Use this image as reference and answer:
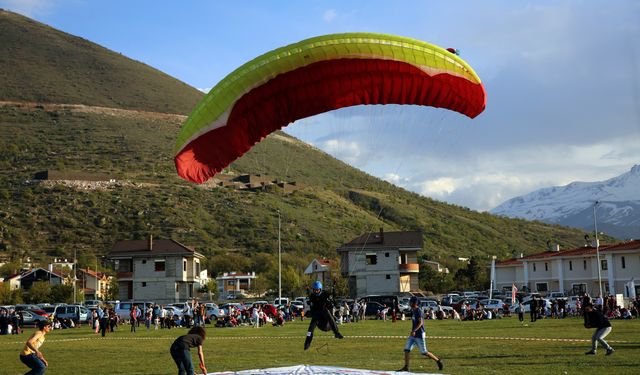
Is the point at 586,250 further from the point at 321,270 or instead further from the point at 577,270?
the point at 321,270

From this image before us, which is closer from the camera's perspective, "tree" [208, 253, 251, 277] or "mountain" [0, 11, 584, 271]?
"tree" [208, 253, 251, 277]

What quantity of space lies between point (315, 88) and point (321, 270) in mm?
63796

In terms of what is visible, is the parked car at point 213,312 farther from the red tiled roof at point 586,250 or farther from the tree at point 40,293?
the red tiled roof at point 586,250

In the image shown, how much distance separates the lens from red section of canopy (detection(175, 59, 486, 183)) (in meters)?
17.2

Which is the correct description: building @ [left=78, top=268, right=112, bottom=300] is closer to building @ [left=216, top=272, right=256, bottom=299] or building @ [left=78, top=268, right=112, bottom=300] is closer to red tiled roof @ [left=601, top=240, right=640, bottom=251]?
building @ [left=216, top=272, right=256, bottom=299]

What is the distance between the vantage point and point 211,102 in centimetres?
1727

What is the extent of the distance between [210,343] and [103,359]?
21.7 ft

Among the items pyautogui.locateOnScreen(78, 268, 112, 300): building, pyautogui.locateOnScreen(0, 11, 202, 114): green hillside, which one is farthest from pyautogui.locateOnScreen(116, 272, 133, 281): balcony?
pyautogui.locateOnScreen(0, 11, 202, 114): green hillside

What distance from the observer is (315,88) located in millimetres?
17562

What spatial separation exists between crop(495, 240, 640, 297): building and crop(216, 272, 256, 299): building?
28.3 m

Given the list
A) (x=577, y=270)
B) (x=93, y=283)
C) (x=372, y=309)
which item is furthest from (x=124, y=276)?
(x=577, y=270)

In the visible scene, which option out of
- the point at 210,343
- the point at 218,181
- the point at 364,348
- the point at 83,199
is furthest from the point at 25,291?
the point at 364,348

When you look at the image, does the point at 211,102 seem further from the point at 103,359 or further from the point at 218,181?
the point at 218,181

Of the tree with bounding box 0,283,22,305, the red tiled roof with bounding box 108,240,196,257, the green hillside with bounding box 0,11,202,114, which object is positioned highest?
the green hillside with bounding box 0,11,202,114
